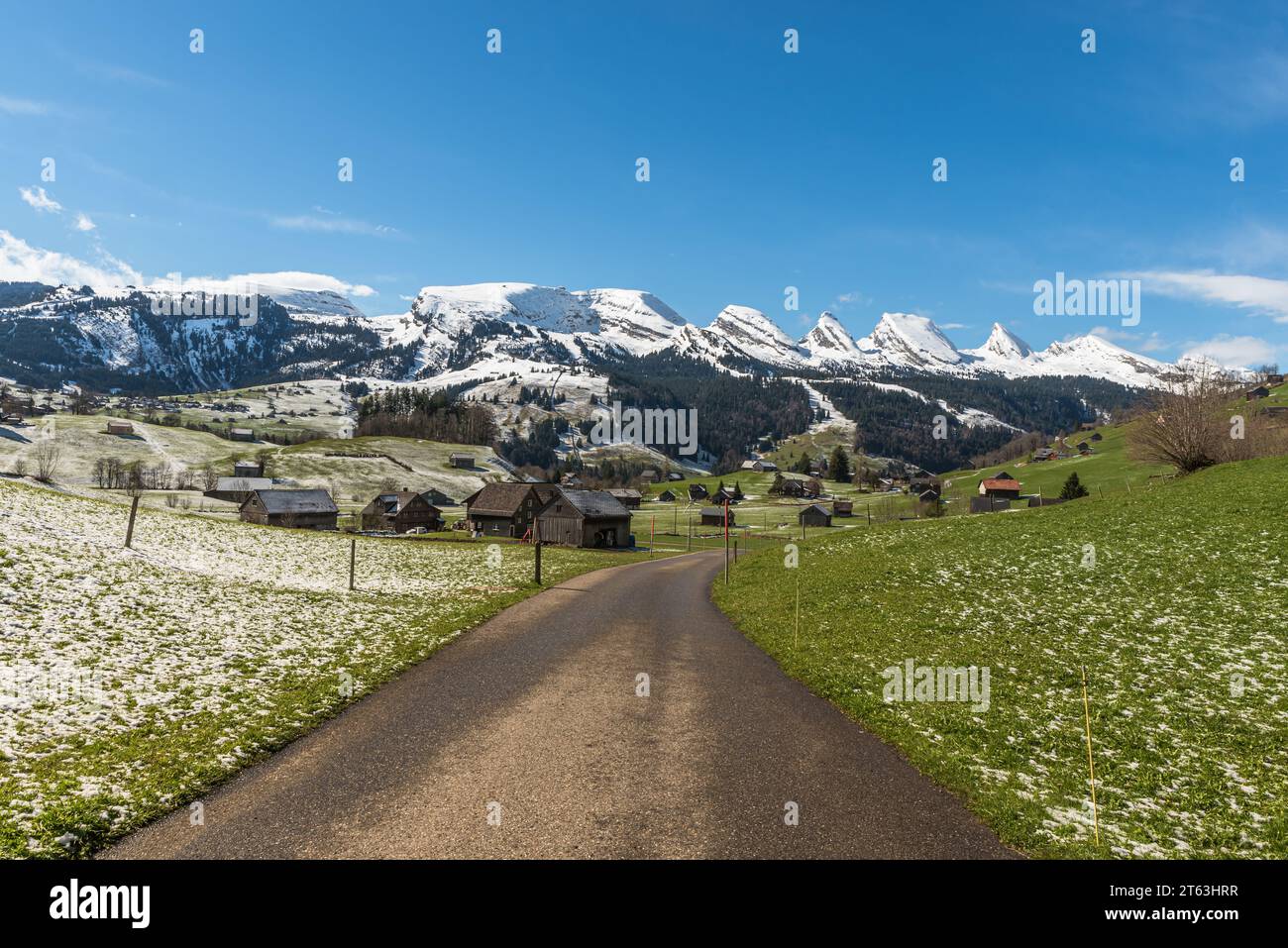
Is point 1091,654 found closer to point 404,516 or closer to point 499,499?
point 499,499

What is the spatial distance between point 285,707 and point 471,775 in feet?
18.3

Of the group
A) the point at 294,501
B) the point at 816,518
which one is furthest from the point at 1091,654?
the point at 816,518

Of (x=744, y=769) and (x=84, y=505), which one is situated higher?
(x=84, y=505)

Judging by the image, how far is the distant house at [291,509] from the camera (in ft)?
309

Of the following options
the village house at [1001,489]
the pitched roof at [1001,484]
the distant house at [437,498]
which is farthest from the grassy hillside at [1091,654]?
the distant house at [437,498]

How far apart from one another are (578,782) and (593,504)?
69.6 metres

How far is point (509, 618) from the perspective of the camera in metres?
24.9

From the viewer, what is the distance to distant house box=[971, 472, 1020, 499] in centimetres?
14250

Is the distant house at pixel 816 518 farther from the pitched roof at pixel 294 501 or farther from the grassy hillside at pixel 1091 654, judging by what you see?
the pitched roof at pixel 294 501

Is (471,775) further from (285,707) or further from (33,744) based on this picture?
(33,744)

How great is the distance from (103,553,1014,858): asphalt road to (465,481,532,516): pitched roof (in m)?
71.9

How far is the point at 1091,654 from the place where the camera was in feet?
62.2

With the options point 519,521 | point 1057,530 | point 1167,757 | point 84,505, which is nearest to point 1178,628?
point 1167,757

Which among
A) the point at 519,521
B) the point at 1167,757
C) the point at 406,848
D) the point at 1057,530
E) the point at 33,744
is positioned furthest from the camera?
the point at 519,521
